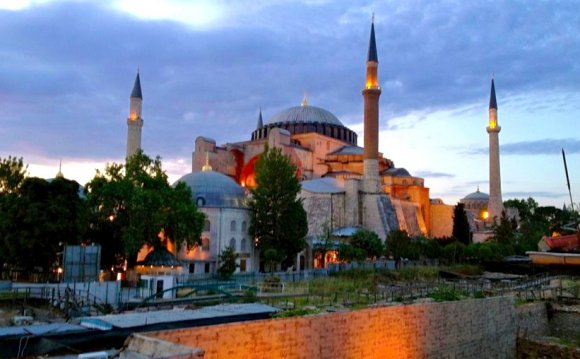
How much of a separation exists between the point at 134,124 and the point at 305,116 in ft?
59.2

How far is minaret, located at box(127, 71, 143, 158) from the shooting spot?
3547cm

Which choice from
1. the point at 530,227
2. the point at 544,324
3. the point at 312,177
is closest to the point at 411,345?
the point at 544,324

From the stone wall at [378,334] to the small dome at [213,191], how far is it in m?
18.7

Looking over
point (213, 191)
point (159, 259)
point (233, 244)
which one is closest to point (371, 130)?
point (213, 191)

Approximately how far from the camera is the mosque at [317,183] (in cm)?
2791

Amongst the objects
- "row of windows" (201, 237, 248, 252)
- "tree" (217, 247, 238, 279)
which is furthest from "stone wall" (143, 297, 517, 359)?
"row of windows" (201, 237, 248, 252)

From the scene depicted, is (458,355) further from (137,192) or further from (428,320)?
(137,192)

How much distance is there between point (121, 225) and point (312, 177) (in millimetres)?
23151

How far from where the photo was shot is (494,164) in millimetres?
45094

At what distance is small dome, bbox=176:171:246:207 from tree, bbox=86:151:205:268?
17.7 ft

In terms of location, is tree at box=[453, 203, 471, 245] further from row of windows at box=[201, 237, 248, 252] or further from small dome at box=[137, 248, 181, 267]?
small dome at box=[137, 248, 181, 267]

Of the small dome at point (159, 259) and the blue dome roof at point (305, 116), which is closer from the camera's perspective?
the small dome at point (159, 259)

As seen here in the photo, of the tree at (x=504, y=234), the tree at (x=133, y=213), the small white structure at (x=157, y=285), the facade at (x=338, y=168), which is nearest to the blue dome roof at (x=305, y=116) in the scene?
the facade at (x=338, y=168)

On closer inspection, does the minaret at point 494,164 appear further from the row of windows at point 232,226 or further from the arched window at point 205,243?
the arched window at point 205,243
